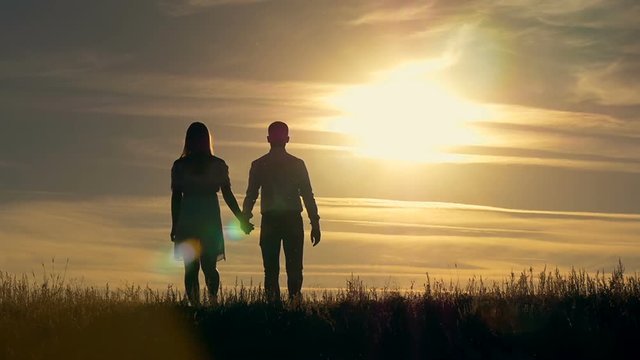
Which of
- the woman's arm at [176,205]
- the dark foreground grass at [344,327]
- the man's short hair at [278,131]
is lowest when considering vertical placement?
the dark foreground grass at [344,327]

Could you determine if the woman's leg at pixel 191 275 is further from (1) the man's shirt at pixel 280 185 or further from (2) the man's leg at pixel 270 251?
(1) the man's shirt at pixel 280 185

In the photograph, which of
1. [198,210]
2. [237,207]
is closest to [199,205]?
[198,210]

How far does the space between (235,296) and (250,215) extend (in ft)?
6.80

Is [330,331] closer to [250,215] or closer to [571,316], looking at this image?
[571,316]

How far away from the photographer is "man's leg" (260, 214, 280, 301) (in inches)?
608

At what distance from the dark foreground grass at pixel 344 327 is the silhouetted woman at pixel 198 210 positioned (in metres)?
1.29

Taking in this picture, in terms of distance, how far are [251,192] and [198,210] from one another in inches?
45.0

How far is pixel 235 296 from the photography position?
45.5 ft

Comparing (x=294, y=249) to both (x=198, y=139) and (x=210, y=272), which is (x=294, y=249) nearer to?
(x=210, y=272)

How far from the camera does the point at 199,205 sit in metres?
14.9

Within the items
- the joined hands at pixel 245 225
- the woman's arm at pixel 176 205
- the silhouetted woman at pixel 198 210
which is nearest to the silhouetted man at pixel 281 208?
the joined hands at pixel 245 225

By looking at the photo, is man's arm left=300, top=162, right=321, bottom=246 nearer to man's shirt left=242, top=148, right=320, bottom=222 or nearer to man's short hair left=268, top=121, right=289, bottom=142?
man's shirt left=242, top=148, right=320, bottom=222

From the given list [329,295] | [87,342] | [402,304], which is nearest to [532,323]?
[402,304]

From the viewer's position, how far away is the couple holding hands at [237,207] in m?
14.8
